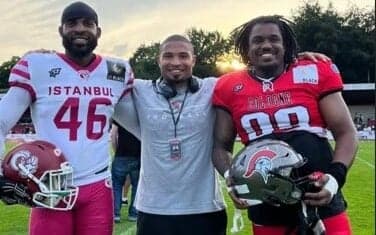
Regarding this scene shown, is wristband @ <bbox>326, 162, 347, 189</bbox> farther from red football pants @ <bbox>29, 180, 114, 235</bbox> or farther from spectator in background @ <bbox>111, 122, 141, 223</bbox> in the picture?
spectator in background @ <bbox>111, 122, 141, 223</bbox>

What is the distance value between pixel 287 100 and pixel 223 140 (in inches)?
19.9

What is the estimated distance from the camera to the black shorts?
161 inches

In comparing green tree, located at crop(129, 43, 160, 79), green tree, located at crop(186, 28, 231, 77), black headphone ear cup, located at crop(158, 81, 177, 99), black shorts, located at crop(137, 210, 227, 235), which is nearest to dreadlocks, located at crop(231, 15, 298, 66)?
black headphone ear cup, located at crop(158, 81, 177, 99)

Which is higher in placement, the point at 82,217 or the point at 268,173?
the point at 268,173

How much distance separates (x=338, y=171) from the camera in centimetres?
333

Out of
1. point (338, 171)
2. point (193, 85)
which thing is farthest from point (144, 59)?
point (338, 171)

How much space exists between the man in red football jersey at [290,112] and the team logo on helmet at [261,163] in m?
0.21

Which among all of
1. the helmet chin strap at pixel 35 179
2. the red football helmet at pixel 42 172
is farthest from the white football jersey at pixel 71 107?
the helmet chin strap at pixel 35 179

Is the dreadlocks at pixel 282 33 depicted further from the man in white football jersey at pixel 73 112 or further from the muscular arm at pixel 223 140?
the man in white football jersey at pixel 73 112

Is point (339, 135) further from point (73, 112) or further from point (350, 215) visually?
point (350, 215)

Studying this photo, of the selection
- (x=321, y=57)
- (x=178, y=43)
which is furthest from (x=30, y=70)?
(x=321, y=57)

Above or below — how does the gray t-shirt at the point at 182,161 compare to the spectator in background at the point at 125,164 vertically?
above

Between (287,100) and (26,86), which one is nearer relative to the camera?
(287,100)

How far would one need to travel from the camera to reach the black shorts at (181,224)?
4.09 meters
